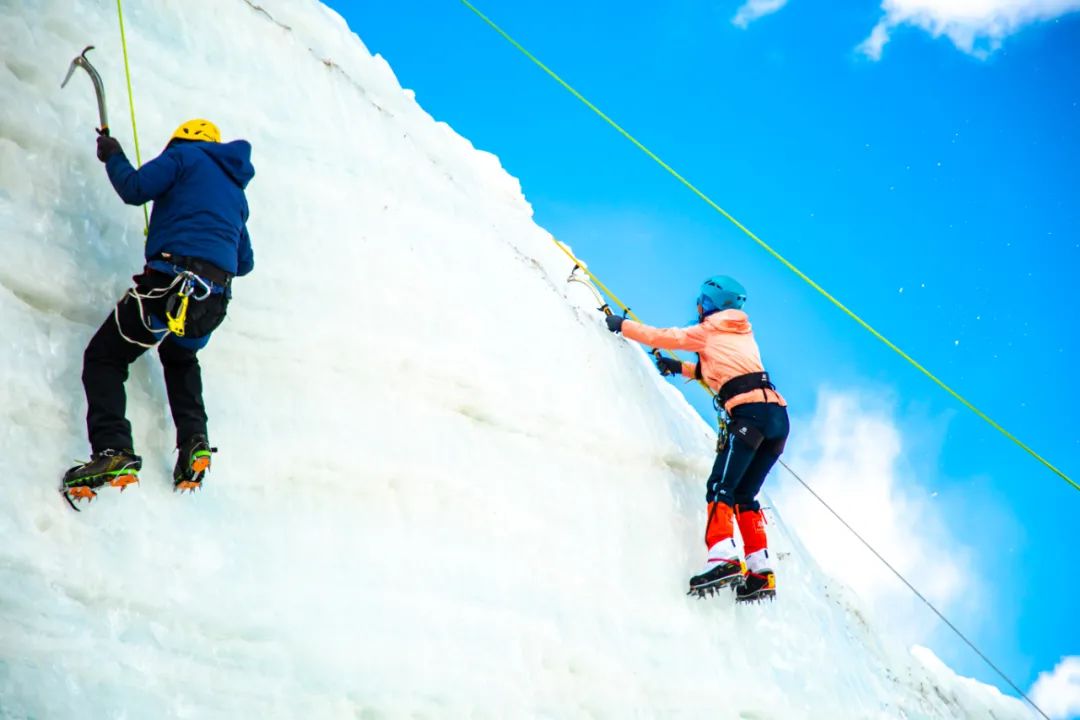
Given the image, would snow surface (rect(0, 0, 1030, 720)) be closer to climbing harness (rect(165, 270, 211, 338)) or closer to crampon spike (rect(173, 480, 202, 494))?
crampon spike (rect(173, 480, 202, 494))

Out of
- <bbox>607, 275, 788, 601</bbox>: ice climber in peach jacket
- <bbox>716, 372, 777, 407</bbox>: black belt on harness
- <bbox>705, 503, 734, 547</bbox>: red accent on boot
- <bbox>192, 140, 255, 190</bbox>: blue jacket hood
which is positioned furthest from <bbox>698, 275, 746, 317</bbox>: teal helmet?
<bbox>192, 140, 255, 190</bbox>: blue jacket hood

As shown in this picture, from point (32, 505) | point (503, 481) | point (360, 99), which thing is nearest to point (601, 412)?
point (503, 481)

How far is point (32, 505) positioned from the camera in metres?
4.68

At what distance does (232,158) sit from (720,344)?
15.7 feet

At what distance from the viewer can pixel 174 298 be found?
505cm

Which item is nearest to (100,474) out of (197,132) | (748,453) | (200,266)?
(200,266)

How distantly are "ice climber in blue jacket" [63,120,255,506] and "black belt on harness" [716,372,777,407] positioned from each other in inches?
185

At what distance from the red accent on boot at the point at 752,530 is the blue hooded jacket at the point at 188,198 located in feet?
16.7

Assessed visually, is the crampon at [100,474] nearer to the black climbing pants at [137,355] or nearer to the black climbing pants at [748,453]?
the black climbing pants at [137,355]

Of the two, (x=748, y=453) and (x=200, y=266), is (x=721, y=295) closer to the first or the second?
(x=748, y=453)

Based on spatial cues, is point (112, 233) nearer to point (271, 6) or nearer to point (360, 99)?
point (360, 99)

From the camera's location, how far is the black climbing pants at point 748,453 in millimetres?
8078

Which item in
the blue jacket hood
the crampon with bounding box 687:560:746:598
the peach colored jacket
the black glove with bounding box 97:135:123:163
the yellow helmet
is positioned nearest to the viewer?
the black glove with bounding box 97:135:123:163

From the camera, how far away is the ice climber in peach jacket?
8016mm
